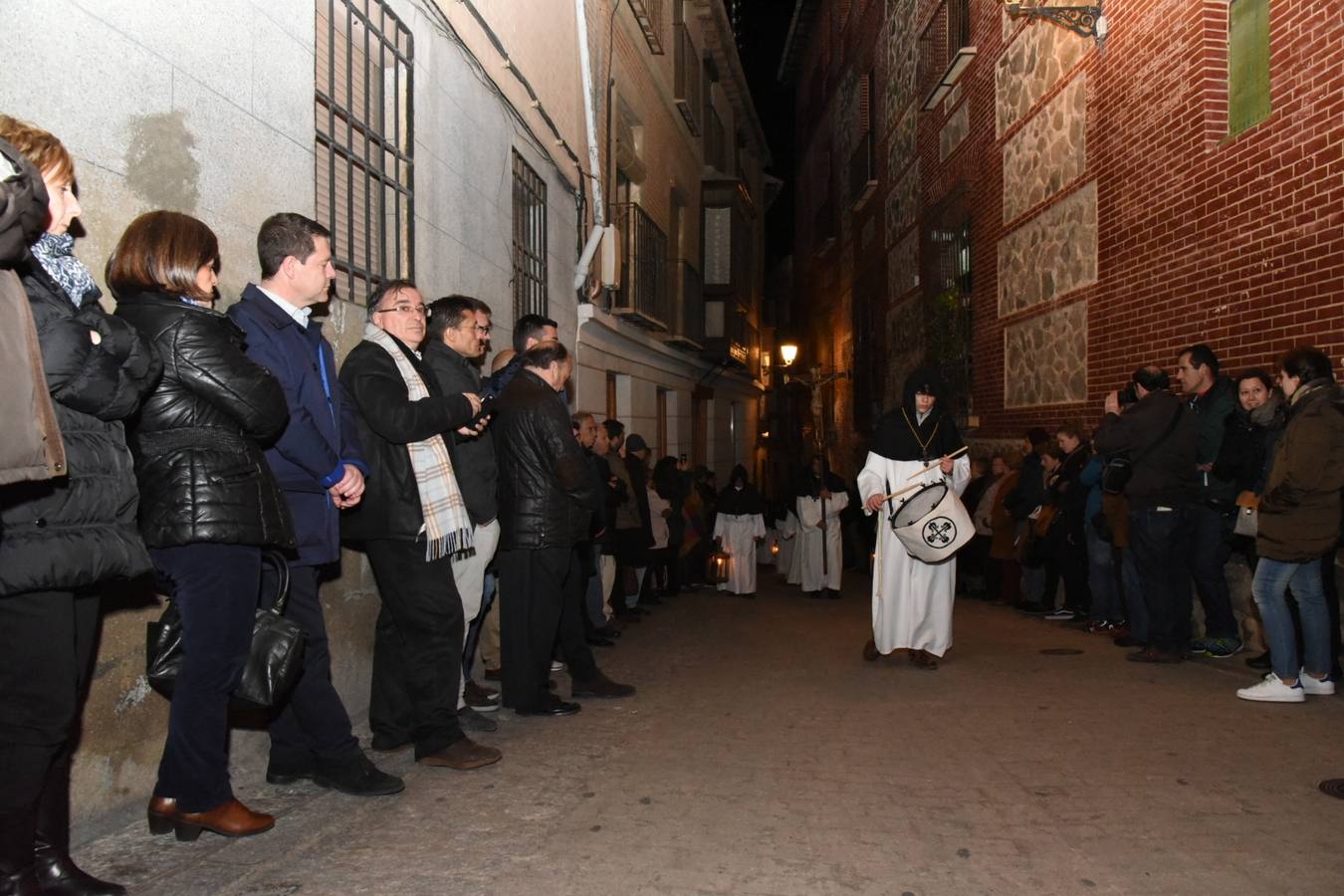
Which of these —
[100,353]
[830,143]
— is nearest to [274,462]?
[100,353]

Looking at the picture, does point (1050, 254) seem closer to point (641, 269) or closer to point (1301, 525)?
point (641, 269)

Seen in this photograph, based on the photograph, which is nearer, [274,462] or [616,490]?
[274,462]

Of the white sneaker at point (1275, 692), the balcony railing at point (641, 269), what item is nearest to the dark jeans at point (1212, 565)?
the white sneaker at point (1275, 692)

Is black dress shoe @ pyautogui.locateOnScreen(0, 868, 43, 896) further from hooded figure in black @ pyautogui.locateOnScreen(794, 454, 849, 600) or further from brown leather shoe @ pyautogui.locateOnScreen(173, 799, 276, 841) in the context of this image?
hooded figure in black @ pyautogui.locateOnScreen(794, 454, 849, 600)

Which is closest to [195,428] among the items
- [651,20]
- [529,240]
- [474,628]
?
[474,628]

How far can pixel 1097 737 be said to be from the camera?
5.27 m

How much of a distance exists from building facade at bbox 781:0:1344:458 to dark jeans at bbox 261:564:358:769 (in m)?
6.13

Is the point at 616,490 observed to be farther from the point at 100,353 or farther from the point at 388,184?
the point at 100,353

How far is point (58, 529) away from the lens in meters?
2.87

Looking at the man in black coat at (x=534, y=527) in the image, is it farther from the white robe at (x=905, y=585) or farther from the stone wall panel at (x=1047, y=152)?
the stone wall panel at (x=1047, y=152)

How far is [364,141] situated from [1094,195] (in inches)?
286

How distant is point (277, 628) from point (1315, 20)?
7.17 metres

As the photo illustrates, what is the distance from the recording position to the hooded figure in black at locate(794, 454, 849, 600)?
14188 mm

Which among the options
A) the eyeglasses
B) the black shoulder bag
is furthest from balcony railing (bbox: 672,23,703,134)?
the eyeglasses
